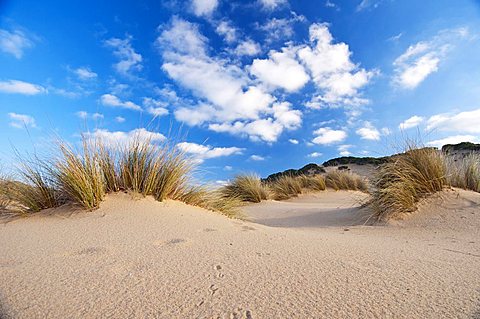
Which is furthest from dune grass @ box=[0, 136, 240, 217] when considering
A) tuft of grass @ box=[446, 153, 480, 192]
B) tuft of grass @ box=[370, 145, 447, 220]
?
tuft of grass @ box=[446, 153, 480, 192]

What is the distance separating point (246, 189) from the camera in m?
8.98

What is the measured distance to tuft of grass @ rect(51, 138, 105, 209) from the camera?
292 cm

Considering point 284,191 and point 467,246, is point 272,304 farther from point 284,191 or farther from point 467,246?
point 284,191

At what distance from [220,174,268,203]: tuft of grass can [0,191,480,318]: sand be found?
19.9 feet

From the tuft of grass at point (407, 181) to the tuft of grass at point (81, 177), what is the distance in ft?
10.8

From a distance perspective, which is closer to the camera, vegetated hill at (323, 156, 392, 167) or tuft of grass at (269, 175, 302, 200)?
tuft of grass at (269, 175, 302, 200)

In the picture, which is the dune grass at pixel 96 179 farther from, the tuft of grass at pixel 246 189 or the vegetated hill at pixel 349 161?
the vegetated hill at pixel 349 161

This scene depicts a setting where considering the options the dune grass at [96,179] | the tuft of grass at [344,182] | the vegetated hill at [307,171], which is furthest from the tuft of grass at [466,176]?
the vegetated hill at [307,171]

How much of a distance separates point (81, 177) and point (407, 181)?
3.79 m

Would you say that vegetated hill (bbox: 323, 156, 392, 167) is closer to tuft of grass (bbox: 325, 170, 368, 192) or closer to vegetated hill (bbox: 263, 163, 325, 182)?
vegetated hill (bbox: 263, 163, 325, 182)

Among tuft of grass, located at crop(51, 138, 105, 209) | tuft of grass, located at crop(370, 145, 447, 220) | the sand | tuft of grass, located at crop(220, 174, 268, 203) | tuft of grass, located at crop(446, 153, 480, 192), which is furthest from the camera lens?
tuft of grass, located at crop(220, 174, 268, 203)

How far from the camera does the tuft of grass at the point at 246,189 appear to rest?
8.79 meters

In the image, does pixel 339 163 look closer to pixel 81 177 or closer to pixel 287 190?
pixel 287 190

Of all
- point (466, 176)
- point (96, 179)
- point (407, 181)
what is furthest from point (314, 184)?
point (96, 179)
